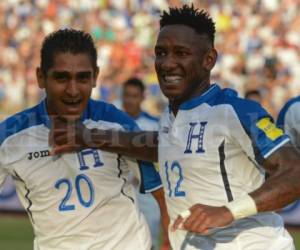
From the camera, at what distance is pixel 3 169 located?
5.32 meters

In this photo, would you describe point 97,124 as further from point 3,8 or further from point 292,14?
point 3,8

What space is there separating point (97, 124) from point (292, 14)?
15.7 meters

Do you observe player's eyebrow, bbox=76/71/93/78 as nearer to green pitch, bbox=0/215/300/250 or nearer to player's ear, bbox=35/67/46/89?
player's ear, bbox=35/67/46/89

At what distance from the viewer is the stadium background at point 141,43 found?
1800 centimetres

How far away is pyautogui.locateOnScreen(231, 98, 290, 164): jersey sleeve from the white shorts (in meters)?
0.44

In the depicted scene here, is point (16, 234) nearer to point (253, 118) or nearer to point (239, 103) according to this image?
point (239, 103)

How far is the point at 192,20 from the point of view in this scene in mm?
4793

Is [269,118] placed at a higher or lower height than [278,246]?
higher

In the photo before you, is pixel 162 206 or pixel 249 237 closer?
pixel 249 237

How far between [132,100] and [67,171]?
6.87 m

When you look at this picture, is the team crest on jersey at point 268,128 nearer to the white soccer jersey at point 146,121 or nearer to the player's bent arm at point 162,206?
the player's bent arm at point 162,206

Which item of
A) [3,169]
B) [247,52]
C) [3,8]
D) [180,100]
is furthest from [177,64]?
[3,8]

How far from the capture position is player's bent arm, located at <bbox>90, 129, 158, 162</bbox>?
514 cm

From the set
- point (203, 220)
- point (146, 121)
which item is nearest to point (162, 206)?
point (203, 220)
